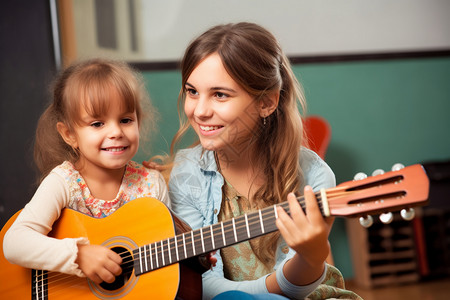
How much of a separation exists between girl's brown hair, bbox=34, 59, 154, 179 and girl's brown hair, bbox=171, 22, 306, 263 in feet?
0.53

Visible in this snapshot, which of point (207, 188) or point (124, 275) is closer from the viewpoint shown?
point (124, 275)

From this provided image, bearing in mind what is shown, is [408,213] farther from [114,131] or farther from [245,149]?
[114,131]

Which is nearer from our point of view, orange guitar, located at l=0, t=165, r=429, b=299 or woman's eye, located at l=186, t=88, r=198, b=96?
orange guitar, located at l=0, t=165, r=429, b=299

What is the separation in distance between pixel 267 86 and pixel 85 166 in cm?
52

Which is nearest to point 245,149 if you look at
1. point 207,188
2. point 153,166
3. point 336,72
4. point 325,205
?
point 207,188

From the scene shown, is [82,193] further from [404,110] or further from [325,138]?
[404,110]

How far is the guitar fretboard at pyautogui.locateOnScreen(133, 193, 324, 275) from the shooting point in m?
0.91

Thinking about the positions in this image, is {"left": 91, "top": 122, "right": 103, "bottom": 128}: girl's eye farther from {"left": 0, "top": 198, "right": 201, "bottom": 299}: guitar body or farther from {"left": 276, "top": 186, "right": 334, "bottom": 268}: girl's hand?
{"left": 276, "top": 186, "right": 334, "bottom": 268}: girl's hand

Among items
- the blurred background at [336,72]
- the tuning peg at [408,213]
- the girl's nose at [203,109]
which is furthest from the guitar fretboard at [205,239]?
the blurred background at [336,72]

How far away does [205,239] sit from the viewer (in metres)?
0.98

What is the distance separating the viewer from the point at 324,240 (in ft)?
3.01

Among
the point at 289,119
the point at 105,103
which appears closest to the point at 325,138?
the point at 289,119

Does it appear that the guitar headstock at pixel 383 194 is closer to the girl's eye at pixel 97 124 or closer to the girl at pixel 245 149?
the girl at pixel 245 149

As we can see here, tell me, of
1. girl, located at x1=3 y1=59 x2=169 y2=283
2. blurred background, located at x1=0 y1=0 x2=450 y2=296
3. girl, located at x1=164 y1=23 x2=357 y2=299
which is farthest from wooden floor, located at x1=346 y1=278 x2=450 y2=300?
girl, located at x1=3 y1=59 x2=169 y2=283
